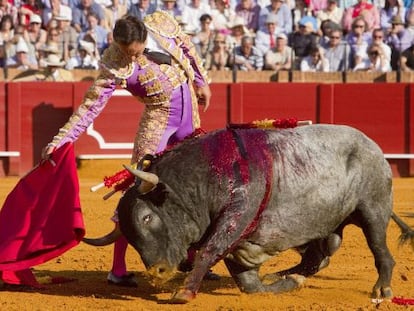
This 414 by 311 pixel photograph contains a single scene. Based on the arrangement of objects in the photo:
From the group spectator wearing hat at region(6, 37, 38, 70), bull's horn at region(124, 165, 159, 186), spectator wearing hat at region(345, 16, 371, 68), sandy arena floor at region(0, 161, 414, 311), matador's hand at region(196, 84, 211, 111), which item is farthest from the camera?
spectator wearing hat at region(345, 16, 371, 68)

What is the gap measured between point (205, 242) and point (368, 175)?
829 mm

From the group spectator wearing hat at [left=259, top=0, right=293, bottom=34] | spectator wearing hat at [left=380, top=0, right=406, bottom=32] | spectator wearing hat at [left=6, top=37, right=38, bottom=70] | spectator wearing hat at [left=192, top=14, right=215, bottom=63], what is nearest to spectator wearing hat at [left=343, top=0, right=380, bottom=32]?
spectator wearing hat at [left=380, top=0, right=406, bottom=32]

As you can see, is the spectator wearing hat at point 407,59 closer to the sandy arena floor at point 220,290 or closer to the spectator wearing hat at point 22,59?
the spectator wearing hat at point 22,59

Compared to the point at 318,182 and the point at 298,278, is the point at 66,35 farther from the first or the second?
the point at 318,182

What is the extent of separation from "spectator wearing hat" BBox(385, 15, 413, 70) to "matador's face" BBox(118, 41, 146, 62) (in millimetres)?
7340

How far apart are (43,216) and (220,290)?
0.94m

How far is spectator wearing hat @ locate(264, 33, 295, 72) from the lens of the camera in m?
12.0

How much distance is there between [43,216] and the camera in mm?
5383

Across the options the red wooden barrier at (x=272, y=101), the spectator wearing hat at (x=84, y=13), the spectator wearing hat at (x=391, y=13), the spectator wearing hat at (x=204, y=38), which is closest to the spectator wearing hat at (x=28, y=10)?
the spectator wearing hat at (x=84, y=13)

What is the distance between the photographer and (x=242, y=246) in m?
4.97

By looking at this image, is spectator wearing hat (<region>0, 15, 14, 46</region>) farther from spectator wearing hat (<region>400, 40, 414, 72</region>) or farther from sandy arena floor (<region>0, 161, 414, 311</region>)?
sandy arena floor (<region>0, 161, 414, 311</region>)

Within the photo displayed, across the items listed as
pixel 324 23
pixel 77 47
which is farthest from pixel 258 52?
pixel 77 47

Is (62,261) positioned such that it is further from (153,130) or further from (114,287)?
(153,130)

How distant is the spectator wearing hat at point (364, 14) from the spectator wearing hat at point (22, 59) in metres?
3.49
